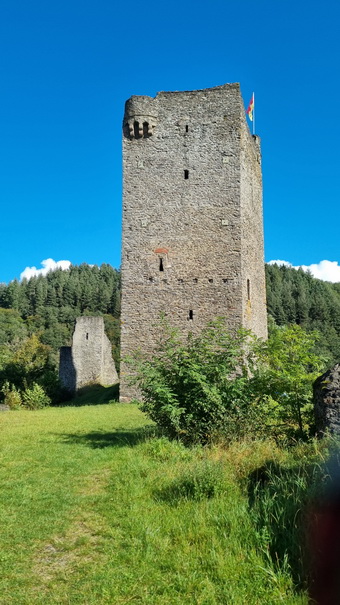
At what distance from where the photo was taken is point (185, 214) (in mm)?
17547

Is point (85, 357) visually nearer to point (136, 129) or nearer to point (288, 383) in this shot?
point (136, 129)

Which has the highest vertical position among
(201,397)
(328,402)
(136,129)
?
(136,129)

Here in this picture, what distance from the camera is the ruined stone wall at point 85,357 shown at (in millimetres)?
25578

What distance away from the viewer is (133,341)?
17.2m

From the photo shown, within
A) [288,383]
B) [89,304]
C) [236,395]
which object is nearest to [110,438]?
[236,395]

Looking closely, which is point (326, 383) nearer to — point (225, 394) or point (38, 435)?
point (225, 394)

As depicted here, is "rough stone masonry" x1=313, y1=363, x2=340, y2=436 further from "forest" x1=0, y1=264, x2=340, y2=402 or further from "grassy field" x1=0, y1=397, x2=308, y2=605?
"forest" x1=0, y1=264, x2=340, y2=402

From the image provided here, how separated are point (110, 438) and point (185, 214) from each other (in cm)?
1064

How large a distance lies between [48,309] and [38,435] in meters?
79.4

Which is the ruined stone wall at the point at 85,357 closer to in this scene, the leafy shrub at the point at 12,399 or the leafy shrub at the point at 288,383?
the leafy shrub at the point at 12,399

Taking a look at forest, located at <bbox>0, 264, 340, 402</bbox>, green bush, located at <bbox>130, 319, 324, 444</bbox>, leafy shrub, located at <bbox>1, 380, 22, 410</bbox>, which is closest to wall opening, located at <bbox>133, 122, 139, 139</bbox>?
leafy shrub, located at <bbox>1, 380, 22, 410</bbox>

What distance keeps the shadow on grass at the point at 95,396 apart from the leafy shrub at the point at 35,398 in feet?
4.52

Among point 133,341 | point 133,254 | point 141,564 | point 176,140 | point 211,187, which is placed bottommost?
point 141,564

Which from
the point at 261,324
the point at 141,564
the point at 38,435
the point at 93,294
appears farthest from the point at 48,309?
the point at 141,564
